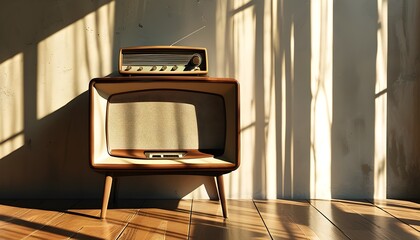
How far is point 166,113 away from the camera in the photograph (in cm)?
187

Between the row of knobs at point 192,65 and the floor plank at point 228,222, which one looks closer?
the floor plank at point 228,222

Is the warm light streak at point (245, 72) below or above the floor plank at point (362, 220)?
above

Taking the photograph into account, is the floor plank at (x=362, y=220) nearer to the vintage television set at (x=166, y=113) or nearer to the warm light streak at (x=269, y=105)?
the warm light streak at (x=269, y=105)

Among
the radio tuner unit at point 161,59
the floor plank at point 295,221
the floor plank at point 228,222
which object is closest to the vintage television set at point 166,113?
the radio tuner unit at point 161,59

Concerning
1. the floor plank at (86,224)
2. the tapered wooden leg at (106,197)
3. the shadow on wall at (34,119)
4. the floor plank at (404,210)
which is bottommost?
the floor plank at (86,224)

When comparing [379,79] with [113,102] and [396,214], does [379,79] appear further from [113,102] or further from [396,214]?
[113,102]

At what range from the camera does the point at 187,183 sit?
2084 mm

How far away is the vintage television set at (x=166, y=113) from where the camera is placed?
5.88ft

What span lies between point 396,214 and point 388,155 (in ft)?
1.15

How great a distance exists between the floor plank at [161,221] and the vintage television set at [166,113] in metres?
0.18

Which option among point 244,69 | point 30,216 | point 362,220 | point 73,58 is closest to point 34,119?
point 73,58

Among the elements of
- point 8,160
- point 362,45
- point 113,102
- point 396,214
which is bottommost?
point 396,214

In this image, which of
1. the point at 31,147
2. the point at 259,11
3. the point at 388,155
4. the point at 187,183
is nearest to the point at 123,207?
the point at 187,183

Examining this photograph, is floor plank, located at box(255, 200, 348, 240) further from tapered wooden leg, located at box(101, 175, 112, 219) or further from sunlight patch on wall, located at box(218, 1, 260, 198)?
tapered wooden leg, located at box(101, 175, 112, 219)
